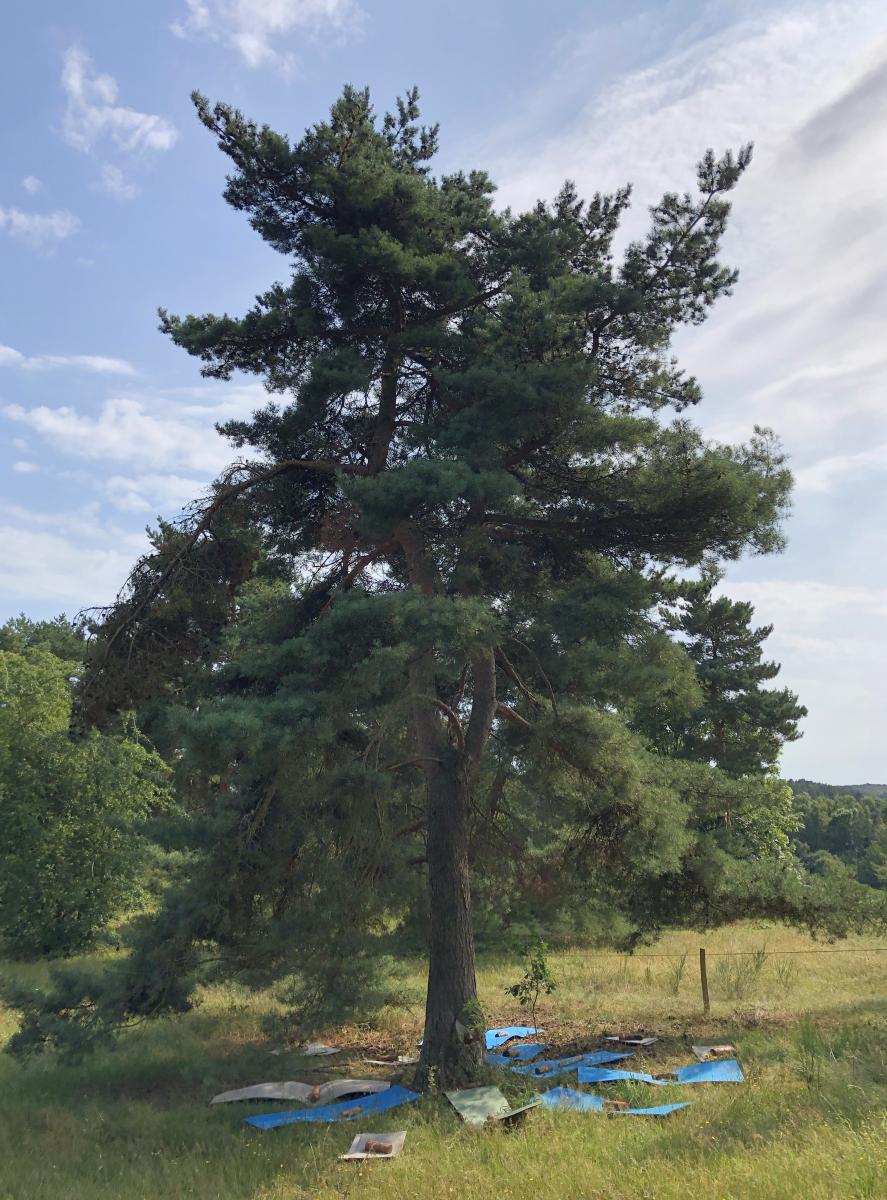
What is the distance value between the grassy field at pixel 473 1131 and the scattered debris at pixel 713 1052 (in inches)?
10.8

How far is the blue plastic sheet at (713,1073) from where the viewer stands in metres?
9.91

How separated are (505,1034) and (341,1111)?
207 inches

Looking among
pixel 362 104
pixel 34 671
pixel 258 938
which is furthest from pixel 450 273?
pixel 34 671

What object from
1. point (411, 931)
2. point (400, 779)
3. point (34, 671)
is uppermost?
point (34, 671)

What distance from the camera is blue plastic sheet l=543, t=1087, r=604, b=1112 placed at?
898cm

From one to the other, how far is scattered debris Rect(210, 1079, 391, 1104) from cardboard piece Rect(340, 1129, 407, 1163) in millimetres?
2545

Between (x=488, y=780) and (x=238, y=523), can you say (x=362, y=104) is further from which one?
(x=488, y=780)

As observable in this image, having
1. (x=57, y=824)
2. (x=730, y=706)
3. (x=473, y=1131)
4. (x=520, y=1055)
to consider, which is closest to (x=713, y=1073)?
(x=520, y=1055)

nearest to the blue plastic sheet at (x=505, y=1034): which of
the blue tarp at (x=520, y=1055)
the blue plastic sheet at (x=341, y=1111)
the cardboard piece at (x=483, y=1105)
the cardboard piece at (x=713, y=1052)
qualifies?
the blue tarp at (x=520, y=1055)

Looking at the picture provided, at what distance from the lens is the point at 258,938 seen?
37.1 ft

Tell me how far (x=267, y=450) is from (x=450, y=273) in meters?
3.85

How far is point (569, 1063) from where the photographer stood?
11.8 m

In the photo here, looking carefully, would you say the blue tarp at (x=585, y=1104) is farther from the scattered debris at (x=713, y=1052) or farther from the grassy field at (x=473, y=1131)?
the scattered debris at (x=713, y=1052)

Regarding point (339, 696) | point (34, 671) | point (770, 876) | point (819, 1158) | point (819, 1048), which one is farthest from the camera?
point (34, 671)
